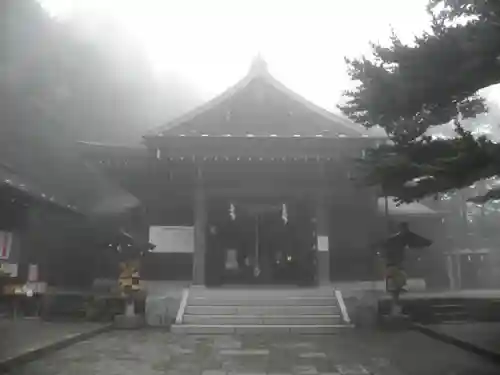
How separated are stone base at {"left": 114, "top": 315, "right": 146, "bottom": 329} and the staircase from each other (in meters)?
1.12

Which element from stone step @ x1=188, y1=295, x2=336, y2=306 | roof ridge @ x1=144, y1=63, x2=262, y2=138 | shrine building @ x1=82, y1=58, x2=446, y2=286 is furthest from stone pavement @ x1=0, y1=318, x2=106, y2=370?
roof ridge @ x1=144, y1=63, x2=262, y2=138

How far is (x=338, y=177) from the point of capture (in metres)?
16.6

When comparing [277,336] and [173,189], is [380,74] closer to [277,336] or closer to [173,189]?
[277,336]

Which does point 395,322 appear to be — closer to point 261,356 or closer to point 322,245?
point 322,245

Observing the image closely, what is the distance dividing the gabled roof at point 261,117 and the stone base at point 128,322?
238 inches

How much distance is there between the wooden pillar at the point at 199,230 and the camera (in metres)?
15.8

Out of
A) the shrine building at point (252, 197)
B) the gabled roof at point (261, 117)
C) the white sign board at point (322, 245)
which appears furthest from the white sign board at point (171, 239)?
the white sign board at point (322, 245)

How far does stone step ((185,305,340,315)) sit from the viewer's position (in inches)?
555

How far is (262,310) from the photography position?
46.5 feet

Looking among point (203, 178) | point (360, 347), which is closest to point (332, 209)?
point (203, 178)

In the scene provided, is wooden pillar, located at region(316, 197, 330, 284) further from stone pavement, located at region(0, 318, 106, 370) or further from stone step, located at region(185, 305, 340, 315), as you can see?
stone pavement, located at region(0, 318, 106, 370)

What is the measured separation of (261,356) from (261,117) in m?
10.6

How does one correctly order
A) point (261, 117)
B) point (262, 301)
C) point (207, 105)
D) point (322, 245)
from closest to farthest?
point (262, 301), point (322, 245), point (207, 105), point (261, 117)

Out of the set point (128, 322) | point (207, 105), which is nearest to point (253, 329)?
point (128, 322)
